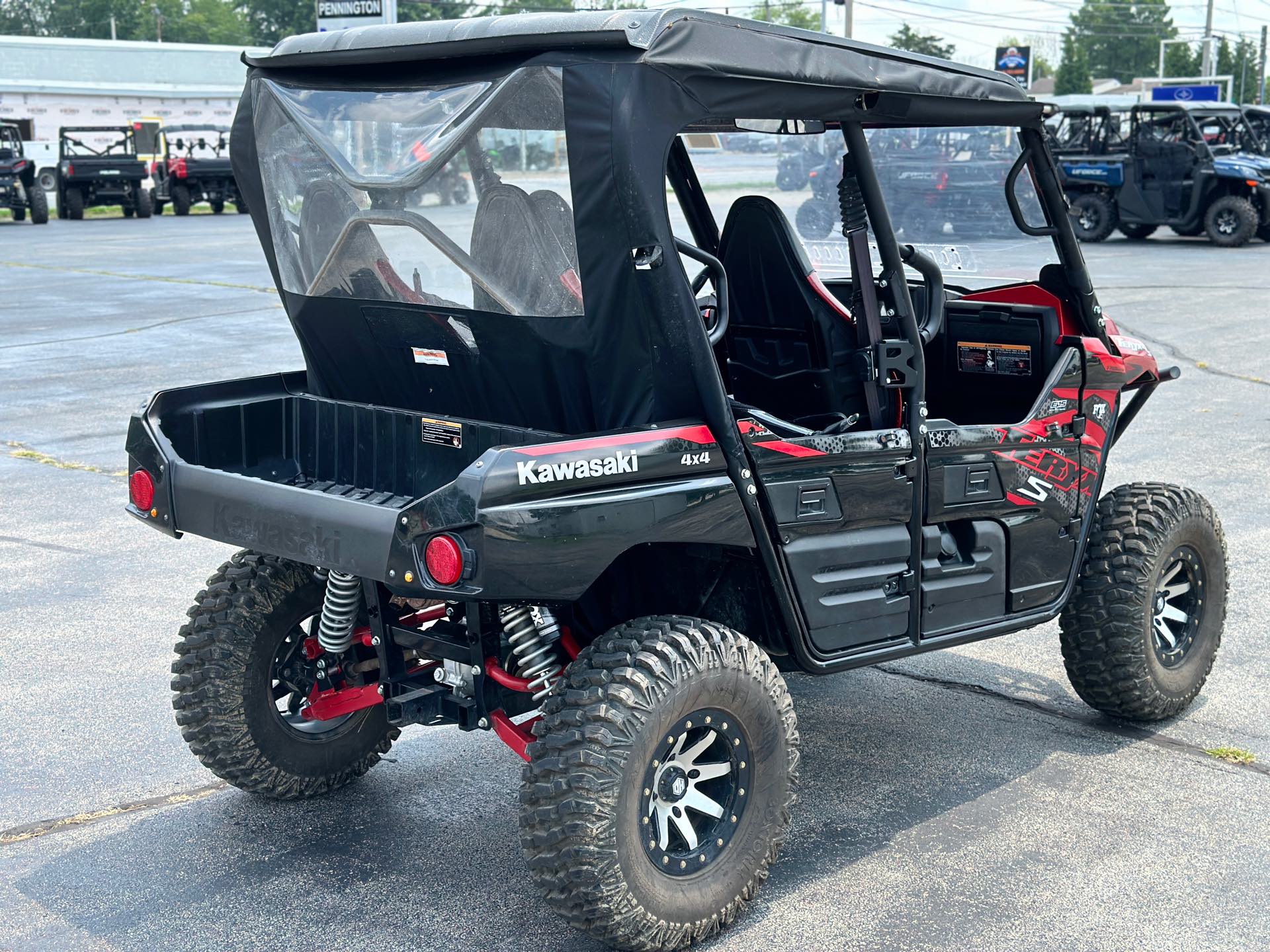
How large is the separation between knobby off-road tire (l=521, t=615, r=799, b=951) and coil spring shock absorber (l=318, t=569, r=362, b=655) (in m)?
0.76

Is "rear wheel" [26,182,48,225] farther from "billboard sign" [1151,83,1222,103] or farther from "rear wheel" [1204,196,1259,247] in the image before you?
"billboard sign" [1151,83,1222,103]

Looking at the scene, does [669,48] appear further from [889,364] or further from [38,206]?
[38,206]

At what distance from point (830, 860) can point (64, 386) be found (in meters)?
9.18

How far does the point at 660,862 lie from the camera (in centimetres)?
340

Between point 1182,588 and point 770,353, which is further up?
point 770,353

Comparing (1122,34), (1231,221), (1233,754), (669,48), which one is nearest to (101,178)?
(1231,221)

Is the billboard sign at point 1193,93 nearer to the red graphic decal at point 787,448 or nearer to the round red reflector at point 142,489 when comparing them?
the red graphic decal at point 787,448

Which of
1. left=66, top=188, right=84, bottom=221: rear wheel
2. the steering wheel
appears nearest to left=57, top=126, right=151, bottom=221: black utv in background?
left=66, top=188, right=84, bottom=221: rear wheel

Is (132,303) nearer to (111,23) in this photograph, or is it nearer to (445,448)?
(445,448)

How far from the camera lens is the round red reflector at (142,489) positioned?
383 cm

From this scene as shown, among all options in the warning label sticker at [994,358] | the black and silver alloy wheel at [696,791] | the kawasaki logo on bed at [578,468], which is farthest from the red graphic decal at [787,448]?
the warning label sticker at [994,358]

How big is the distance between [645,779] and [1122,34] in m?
117

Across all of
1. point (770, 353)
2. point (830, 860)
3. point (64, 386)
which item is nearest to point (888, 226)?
point (770, 353)

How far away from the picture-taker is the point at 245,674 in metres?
4.08
